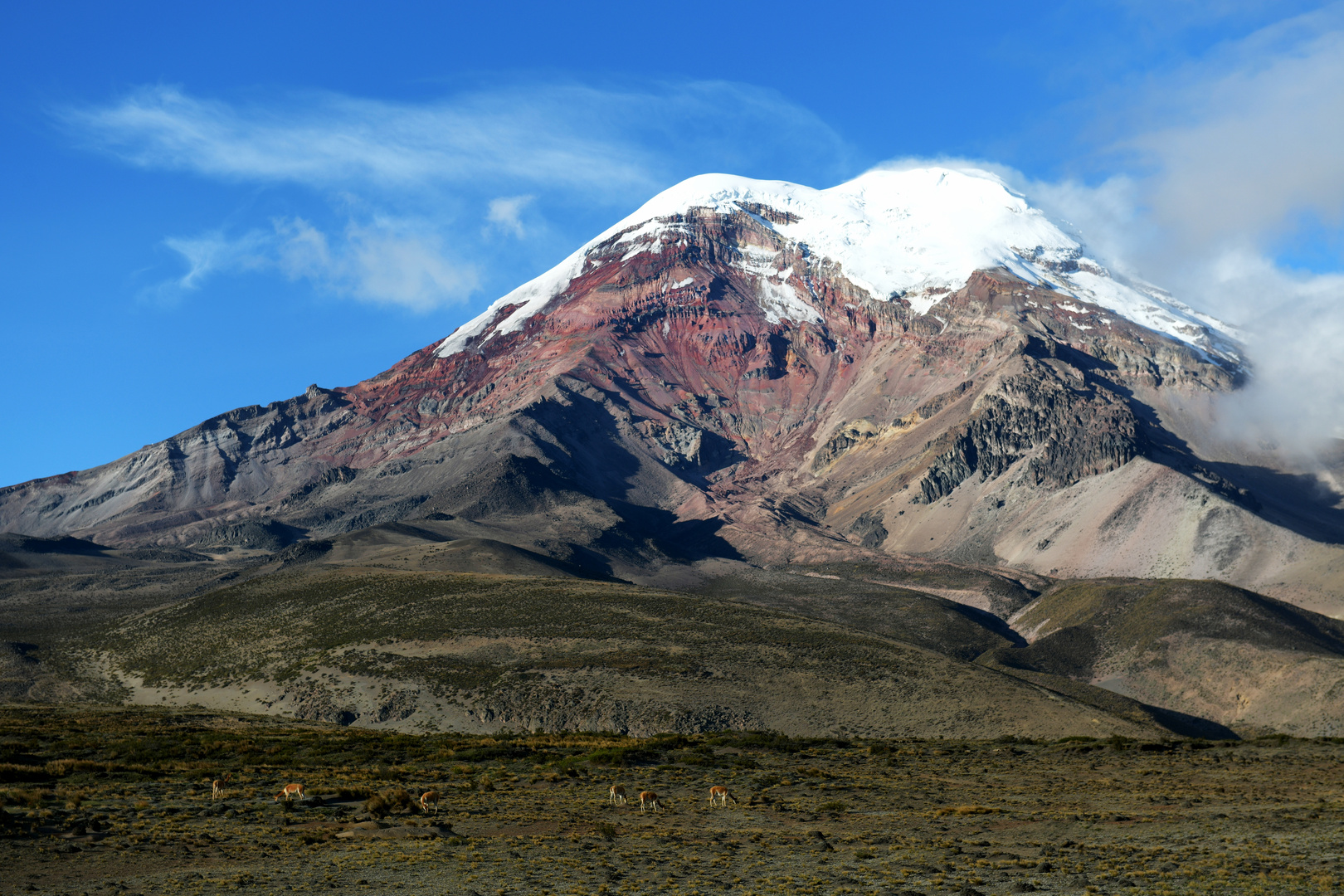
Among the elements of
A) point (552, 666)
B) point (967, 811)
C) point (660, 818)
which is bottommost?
point (660, 818)

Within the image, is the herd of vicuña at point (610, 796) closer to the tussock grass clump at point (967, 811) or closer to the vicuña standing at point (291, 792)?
the vicuña standing at point (291, 792)

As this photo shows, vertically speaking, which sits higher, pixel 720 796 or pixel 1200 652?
pixel 1200 652

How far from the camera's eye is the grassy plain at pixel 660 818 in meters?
29.0

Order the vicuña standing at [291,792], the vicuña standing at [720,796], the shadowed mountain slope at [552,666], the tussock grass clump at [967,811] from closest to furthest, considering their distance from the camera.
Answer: the vicuña standing at [291,792] → the tussock grass clump at [967,811] → the vicuña standing at [720,796] → the shadowed mountain slope at [552,666]

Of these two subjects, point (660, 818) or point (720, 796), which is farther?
point (720, 796)

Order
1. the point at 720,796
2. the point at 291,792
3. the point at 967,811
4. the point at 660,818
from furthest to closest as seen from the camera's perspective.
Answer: the point at 720,796 → the point at 967,811 → the point at 660,818 → the point at 291,792

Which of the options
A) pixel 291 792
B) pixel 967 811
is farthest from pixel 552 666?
pixel 967 811

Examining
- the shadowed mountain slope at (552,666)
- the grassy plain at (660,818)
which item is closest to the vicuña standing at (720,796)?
the grassy plain at (660,818)

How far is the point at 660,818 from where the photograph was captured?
127 ft

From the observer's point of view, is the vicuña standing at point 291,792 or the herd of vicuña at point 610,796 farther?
the vicuña standing at point 291,792

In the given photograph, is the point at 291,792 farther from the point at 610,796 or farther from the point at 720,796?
the point at 720,796

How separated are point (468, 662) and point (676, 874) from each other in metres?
67.3

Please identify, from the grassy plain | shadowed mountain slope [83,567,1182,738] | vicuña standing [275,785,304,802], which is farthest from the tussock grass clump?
shadowed mountain slope [83,567,1182,738]

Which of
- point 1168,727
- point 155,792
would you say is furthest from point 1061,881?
point 1168,727
